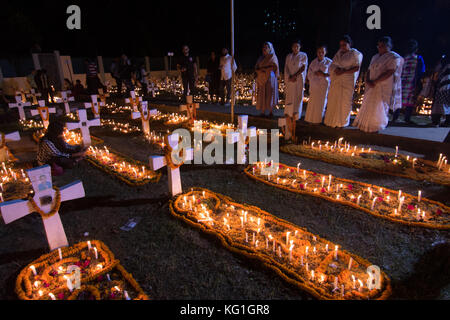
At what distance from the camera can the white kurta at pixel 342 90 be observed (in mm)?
7059

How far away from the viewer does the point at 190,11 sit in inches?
1088

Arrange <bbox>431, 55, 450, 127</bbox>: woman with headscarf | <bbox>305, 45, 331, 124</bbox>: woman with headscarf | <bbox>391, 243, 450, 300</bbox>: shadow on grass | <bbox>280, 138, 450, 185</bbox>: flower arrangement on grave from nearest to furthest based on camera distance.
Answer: <bbox>391, 243, 450, 300</bbox>: shadow on grass → <bbox>280, 138, 450, 185</bbox>: flower arrangement on grave → <bbox>431, 55, 450, 127</bbox>: woman with headscarf → <bbox>305, 45, 331, 124</bbox>: woman with headscarf

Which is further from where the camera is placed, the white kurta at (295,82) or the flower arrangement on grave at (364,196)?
the white kurta at (295,82)

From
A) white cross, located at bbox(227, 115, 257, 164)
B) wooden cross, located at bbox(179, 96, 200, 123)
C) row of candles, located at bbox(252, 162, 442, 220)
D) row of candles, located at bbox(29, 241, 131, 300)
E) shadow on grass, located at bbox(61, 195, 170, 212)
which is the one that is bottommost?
row of candles, located at bbox(29, 241, 131, 300)

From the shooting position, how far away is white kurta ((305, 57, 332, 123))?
7836 mm

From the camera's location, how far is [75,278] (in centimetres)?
285

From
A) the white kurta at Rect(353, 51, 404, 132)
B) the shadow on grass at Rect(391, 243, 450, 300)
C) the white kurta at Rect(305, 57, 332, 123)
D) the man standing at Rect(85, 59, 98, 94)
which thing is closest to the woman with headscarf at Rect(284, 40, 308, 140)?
the white kurta at Rect(305, 57, 332, 123)

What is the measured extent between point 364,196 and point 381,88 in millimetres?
3629

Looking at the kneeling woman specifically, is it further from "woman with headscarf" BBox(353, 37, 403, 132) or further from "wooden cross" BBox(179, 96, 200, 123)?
"woman with headscarf" BBox(353, 37, 403, 132)

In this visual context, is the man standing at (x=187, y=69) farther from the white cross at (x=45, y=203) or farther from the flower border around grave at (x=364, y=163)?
the white cross at (x=45, y=203)

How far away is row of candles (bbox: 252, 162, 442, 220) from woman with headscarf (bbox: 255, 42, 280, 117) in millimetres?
4040

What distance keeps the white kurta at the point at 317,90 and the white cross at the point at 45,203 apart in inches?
265

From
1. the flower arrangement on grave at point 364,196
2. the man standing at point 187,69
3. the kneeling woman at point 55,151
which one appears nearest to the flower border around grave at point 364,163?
the flower arrangement on grave at point 364,196

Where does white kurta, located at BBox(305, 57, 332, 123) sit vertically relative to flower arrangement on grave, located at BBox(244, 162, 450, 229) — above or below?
above
